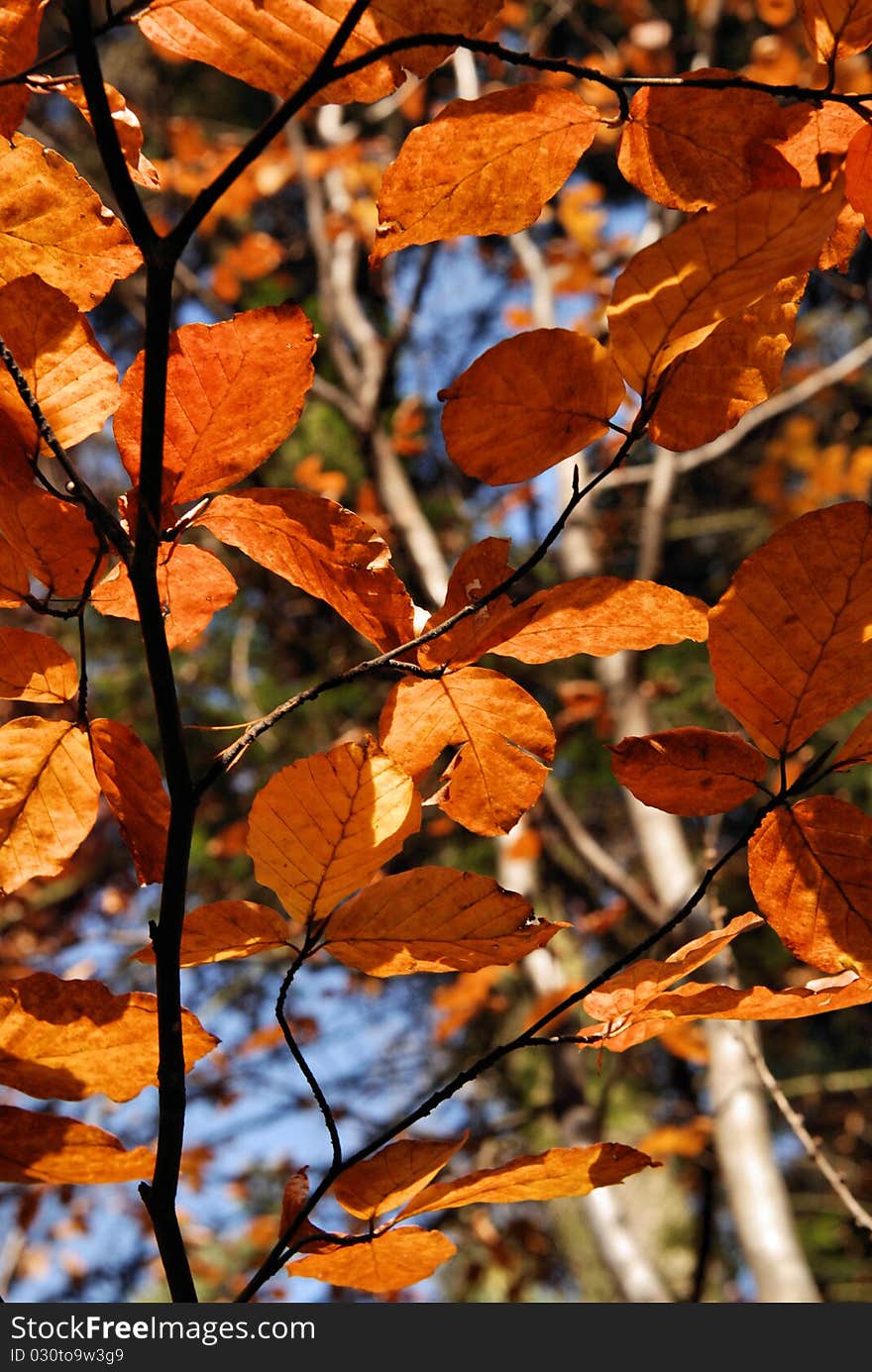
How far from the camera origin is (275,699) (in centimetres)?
317

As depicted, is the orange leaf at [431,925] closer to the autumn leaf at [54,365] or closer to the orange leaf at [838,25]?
the autumn leaf at [54,365]

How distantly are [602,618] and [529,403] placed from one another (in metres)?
0.08

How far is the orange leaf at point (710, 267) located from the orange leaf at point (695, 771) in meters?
0.13

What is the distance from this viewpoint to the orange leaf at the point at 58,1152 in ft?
1.12

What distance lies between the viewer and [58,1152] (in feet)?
1.13

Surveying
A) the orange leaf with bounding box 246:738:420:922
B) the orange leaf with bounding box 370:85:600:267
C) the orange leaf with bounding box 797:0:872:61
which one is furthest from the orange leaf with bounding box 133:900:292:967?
the orange leaf with bounding box 797:0:872:61

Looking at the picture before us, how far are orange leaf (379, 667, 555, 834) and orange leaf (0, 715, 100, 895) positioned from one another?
0.12 meters

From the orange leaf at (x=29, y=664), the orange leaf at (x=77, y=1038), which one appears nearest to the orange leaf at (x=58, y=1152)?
the orange leaf at (x=77, y=1038)

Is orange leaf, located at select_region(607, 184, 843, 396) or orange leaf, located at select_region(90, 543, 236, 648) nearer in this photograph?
orange leaf, located at select_region(607, 184, 843, 396)

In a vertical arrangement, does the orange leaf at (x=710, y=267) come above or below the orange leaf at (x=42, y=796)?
above

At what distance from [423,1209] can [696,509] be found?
420 cm

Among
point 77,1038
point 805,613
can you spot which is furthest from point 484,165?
point 77,1038

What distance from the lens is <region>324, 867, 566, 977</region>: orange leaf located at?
0.36 metres

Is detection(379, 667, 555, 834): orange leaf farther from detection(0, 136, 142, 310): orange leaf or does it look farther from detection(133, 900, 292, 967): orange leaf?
detection(0, 136, 142, 310): orange leaf
